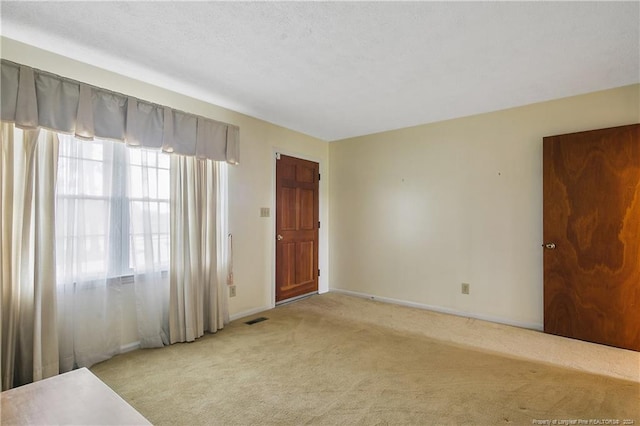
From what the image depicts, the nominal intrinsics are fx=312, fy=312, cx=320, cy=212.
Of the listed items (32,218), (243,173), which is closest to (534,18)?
(243,173)

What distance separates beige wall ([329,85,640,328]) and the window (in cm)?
280

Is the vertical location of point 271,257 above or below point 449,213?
below

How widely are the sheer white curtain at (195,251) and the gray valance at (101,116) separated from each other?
209mm

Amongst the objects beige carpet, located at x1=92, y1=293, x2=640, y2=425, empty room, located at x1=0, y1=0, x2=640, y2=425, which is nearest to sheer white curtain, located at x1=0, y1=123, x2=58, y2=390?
empty room, located at x1=0, y1=0, x2=640, y2=425

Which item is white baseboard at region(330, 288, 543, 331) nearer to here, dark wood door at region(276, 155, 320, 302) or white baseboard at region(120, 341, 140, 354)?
dark wood door at region(276, 155, 320, 302)

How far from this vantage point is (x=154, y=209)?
2.92 m

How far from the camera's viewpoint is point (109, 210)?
264 cm

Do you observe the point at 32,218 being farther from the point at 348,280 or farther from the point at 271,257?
the point at 348,280

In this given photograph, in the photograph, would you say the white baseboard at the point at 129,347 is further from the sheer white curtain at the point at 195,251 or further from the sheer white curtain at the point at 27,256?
the sheer white curtain at the point at 27,256

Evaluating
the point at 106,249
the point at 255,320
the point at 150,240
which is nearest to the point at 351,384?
the point at 255,320

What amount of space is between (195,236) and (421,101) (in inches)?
110

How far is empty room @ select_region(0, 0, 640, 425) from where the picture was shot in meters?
1.99

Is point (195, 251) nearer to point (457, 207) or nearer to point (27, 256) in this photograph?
point (27, 256)

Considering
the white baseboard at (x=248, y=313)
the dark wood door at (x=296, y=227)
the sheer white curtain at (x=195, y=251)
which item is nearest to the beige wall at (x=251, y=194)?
the white baseboard at (x=248, y=313)
